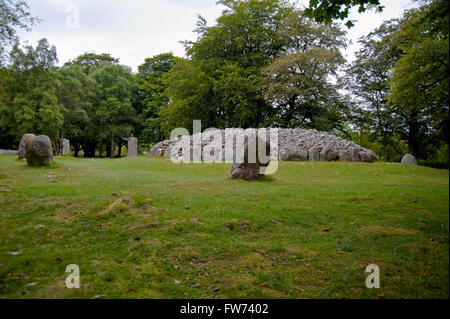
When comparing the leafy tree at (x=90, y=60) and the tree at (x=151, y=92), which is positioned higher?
the leafy tree at (x=90, y=60)

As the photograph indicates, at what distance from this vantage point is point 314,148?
20859 millimetres

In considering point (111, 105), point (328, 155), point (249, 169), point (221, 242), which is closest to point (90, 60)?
point (111, 105)

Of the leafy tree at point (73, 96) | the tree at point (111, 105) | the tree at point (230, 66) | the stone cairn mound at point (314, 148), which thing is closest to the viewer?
the stone cairn mound at point (314, 148)

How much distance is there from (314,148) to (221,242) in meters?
17.2

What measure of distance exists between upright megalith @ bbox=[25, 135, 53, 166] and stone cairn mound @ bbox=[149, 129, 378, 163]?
9.84 m

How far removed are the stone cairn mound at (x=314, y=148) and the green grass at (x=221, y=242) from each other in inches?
434

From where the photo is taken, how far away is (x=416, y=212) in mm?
7121

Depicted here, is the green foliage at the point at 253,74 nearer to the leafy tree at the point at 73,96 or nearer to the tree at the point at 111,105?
the tree at the point at 111,105

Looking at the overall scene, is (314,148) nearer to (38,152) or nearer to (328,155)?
(328,155)

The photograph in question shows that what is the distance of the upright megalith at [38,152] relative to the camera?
13899 mm

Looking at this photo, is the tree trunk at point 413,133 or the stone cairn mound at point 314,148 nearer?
the stone cairn mound at point 314,148

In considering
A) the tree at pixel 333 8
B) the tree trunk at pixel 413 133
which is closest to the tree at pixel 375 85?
the tree trunk at pixel 413 133

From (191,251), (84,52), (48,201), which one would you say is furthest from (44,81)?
(191,251)
